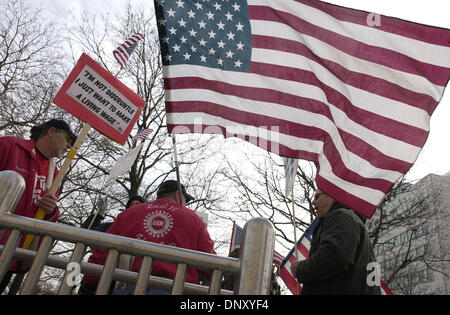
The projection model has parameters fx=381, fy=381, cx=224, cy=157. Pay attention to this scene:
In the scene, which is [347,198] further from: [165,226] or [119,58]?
[119,58]

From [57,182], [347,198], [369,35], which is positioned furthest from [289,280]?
[57,182]

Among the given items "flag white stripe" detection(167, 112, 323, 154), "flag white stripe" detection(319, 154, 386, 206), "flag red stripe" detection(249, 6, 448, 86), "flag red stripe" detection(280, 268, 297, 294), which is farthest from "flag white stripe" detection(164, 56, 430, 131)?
"flag red stripe" detection(280, 268, 297, 294)

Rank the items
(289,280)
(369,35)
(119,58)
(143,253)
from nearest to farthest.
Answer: (143,253), (369,35), (119,58), (289,280)

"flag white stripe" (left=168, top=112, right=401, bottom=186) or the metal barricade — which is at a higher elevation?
"flag white stripe" (left=168, top=112, right=401, bottom=186)

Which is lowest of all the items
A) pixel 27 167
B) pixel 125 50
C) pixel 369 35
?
pixel 27 167

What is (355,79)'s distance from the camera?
355 centimetres

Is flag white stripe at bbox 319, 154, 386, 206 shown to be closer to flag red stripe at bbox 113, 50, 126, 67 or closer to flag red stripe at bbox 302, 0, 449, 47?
flag red stripe at bbox 302, 0, 449, 47

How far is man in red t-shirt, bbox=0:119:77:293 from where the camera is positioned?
299 centimetres

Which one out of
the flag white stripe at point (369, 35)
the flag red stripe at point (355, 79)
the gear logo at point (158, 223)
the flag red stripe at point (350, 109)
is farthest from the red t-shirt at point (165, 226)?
the flag white stripe at point (369, 35)

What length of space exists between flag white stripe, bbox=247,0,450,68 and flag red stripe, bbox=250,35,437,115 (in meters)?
0.30

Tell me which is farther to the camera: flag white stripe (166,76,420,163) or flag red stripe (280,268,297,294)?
flag red stripe (280,268,297,294)

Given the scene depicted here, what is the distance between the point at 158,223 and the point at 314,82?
1946 millimetres

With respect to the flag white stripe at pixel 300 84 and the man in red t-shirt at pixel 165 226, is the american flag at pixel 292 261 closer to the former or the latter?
the flag white stripe at pixel 300 84

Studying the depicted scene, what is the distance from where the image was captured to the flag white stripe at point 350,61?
3.41 metres
